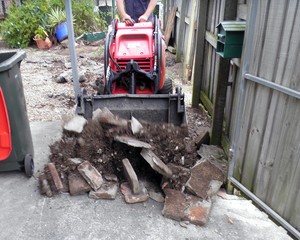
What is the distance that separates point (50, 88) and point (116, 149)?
3.34 metres

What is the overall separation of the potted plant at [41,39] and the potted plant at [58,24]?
375 millimetres

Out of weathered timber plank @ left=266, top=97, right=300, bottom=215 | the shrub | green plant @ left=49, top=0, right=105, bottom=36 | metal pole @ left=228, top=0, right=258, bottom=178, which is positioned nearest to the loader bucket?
metal pole @ left=228, top=0, right=258, bottom=178

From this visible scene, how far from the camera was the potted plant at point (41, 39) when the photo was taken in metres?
8.88

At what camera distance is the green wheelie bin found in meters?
2.55

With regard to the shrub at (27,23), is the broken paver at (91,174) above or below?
below

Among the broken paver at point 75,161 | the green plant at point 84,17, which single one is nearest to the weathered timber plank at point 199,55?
the broken paver at point 75,161

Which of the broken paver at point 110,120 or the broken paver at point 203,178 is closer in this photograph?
the broken paver at point 203,178

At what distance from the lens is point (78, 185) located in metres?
2.52

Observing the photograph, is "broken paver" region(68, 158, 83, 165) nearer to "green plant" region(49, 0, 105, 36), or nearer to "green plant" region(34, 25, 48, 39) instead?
"green plant" region(34, 25, 48, 39)

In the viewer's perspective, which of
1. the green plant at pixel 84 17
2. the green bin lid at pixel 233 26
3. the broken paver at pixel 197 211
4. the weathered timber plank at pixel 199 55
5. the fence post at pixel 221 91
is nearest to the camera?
the broken paver at pixel 197 211

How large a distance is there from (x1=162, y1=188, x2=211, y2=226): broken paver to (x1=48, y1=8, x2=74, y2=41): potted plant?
26.6 feet

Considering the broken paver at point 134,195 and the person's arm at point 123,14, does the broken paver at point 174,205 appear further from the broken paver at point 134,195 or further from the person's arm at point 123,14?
the person's arm at point 123,14

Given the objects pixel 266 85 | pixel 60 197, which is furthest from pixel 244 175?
pixel 60 197

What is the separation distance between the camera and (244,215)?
2398mm
